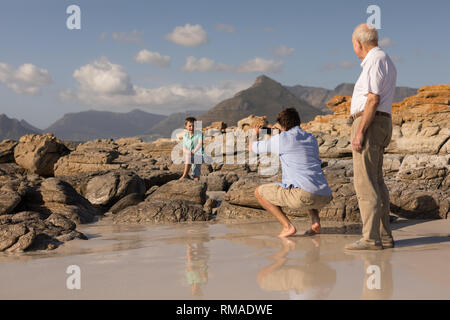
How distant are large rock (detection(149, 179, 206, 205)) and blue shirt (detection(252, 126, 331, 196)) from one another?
3.52m

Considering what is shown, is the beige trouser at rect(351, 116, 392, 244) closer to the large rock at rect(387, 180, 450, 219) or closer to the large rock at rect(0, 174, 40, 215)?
the large rock at rect(387, 180, 450, 219)

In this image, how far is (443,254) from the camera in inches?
148

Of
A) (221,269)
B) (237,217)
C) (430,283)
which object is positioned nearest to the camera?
(430,283)

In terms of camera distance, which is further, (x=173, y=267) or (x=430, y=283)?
(x=173, y=267)

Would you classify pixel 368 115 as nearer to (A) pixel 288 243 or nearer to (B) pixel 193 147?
(A) pixel 288 243

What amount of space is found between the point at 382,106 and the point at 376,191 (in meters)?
0.84

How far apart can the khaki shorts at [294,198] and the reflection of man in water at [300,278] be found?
114 centimetres

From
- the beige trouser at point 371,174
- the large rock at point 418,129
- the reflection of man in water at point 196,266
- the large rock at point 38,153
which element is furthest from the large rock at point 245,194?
the large rock at point 38,153

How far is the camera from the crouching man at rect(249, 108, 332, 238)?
4852mm

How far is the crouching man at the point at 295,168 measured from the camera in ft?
15.9

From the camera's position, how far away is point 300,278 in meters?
3.03
